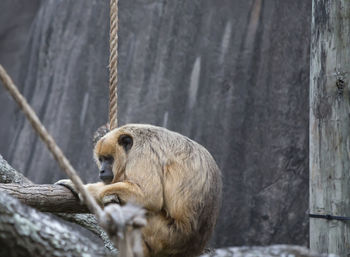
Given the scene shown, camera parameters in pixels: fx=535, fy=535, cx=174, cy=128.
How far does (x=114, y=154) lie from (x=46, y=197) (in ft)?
3.20

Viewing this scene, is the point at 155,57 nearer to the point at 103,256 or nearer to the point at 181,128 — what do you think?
the point at 181,128

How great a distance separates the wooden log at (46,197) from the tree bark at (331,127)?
219cm

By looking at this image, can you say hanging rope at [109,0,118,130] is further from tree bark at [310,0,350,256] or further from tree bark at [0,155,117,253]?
tree bark at [310,0,350,256]

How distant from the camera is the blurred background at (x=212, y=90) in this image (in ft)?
27.9

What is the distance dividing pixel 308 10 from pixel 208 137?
2584 mm

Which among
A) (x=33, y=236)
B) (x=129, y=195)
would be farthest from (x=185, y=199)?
(x=33, y=236)

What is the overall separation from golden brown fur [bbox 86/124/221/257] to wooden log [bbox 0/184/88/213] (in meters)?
0.27

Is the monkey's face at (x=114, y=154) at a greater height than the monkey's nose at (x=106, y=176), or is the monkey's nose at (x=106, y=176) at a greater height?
the monkey's face at (x=114, y=154)

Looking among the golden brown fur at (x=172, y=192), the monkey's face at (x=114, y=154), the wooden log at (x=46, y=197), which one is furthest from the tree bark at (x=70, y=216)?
the wooden log at (x=46, y=197)

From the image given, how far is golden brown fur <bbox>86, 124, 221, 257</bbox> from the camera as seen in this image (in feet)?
15.8

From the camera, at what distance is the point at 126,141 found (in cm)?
537

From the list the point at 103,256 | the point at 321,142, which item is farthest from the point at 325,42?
the point at 103,256

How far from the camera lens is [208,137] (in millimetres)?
8938

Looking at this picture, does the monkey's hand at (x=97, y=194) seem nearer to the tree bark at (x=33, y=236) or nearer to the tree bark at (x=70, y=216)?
the tree bark at (x=70, y=216)
